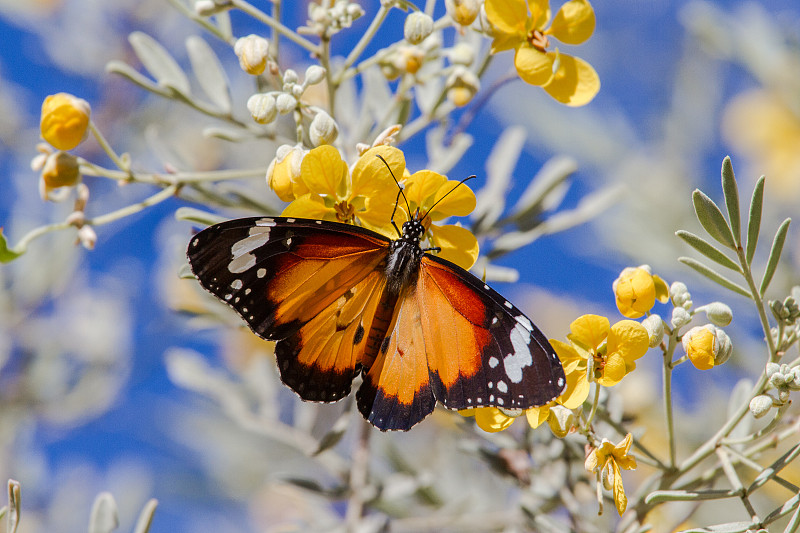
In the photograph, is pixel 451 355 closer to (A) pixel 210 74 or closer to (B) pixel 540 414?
(B) pixel 540 414

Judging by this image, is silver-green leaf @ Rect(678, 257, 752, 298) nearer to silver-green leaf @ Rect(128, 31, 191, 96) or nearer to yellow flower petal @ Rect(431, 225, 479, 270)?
yellow flower petal @ Rect(431, 225, 479, 270)

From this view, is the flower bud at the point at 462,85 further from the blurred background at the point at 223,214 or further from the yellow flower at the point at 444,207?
the blurred background at the point at 223,214

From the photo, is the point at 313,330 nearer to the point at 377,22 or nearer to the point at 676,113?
the point at 377,22

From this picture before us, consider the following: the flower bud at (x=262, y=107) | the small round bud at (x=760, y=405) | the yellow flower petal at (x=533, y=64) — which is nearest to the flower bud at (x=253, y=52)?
the flower bud at (x=262, y=107)

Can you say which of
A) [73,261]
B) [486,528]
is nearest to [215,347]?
[73,261]

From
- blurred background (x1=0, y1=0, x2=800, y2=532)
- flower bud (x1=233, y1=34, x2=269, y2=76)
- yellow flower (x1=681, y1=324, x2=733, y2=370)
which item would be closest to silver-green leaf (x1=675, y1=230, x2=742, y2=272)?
yellow flower (x1=681, y1=324, x2=733, y2=370)

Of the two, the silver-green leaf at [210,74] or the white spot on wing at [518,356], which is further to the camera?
the silver-green leaf at [210,74]

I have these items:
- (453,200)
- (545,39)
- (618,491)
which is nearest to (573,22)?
(545,39)
